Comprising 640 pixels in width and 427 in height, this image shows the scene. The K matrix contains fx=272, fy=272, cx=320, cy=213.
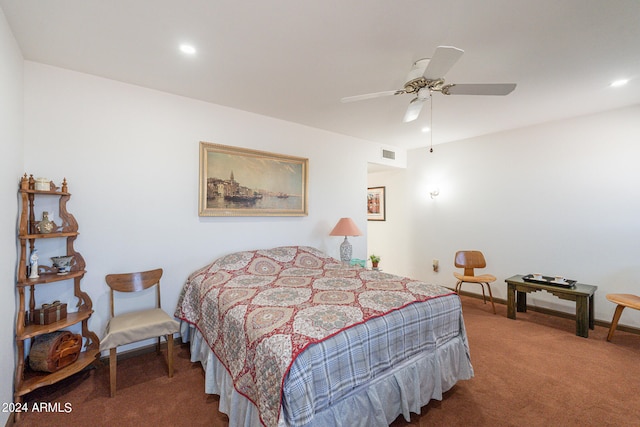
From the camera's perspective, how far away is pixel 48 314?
202cm

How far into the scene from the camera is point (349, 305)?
1.88 metres

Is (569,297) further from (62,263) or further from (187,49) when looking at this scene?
(62,263)

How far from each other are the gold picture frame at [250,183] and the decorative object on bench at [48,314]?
4.33 ft

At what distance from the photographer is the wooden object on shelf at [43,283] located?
187 cm

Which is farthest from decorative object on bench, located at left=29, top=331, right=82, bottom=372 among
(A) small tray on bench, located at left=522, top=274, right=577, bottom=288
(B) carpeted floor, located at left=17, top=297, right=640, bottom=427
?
(A) small tray on bench, located at left=522, top=274, right=577, bottom=288

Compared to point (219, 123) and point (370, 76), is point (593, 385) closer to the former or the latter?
point (370, 76)

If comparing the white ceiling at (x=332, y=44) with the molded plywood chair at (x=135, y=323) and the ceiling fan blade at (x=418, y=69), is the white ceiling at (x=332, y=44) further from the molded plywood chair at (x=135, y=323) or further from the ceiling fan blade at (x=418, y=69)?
the molded plywood chair at (x=135, y=323)

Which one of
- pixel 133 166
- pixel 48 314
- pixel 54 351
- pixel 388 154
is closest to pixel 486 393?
pixel 54 351

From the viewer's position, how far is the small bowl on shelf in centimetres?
212

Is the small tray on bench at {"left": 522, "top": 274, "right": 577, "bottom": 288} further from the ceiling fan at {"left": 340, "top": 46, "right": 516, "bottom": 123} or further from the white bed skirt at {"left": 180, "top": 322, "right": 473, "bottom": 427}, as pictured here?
the ceiling fan at {"left": 340, "top": 46, "right": 516, "bottom": 123}

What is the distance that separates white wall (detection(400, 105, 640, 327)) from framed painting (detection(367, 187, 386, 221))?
0.98m

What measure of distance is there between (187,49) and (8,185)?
1.51 meters

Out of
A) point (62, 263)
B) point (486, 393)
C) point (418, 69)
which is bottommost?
point (486, 393)

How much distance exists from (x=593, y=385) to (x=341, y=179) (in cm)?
338
